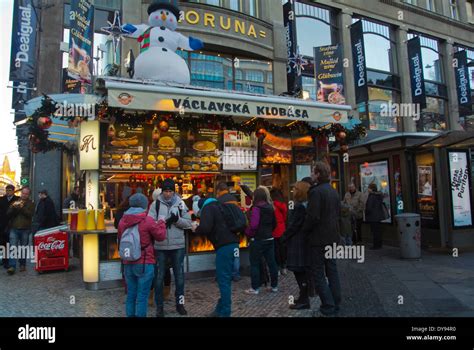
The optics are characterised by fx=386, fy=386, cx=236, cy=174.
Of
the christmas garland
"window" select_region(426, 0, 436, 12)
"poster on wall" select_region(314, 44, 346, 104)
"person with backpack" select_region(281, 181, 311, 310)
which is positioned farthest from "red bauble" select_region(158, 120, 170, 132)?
"window" select_region(426, 0, 436, 12)

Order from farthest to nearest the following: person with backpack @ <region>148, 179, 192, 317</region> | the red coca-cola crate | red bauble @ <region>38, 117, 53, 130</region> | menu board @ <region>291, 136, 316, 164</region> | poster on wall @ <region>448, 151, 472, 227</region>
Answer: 1. menu board @ <region>291, 136, 316, 164</region>
2. poster on wall @ <region>448, 151, 472, 227</region>
3. the red coca-cola crate
4. red bauble @ <region>38, 117, 53, 130</region>
5. person with backpack @ <region>148, 179, 192, 317</region>

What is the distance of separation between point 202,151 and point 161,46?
263 cm

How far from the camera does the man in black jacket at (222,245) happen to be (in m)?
4.94

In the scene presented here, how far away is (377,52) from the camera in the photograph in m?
20.7

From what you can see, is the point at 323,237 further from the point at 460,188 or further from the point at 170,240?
the point at 460,188

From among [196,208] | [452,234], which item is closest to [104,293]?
[196,208]

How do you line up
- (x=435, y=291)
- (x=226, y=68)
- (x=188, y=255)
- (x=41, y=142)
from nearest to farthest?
(x=435, y=291) < (x=188, y=255) < (x=41, y=142) < (x=226, y=68)

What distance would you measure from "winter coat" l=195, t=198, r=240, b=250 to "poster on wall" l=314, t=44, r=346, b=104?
40.7 feet

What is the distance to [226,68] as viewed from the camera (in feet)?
50.6

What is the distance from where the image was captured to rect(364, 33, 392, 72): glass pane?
20375 millimetres

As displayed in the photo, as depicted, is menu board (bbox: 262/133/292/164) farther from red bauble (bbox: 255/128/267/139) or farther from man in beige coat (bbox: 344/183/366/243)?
man in beige coat (bbox: 344/183/366/243)

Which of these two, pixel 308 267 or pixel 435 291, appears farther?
pixel 435 291
